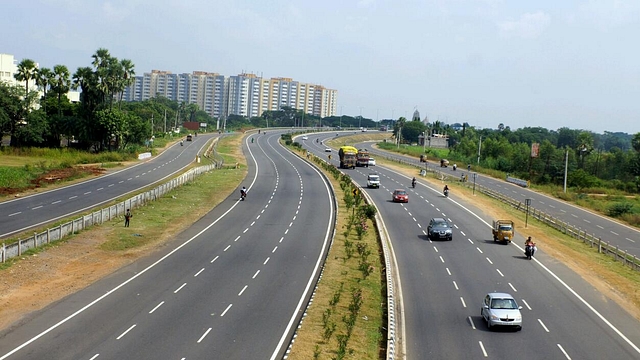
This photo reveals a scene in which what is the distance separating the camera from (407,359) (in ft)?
80.9

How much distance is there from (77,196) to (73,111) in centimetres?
5805

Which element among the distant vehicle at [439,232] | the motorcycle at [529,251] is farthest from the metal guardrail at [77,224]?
the motorcycle at [529,251]

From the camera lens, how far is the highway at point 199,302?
80.9 ft

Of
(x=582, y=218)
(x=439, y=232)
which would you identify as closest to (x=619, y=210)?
(x=582, y=218)

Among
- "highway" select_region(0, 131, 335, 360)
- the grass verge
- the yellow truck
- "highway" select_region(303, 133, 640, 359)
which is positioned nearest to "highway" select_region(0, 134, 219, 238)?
"highway" select_region(0, 131, 335, 360)

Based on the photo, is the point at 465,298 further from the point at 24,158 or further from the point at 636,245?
the point at 24,158

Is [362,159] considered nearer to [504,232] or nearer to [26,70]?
[26,70]

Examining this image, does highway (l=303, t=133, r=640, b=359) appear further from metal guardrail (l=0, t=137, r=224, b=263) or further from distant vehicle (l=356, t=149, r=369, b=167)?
distant vehicle (l=356, t=149, r=369, b=167)

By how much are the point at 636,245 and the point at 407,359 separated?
44084 millimetres

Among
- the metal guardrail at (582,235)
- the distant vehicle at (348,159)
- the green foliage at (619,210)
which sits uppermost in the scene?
the distant vehicle at (348,159)

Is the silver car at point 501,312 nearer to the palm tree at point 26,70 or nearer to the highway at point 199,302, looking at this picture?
the highway at point 199,302

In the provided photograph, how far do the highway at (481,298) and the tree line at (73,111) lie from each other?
223ft

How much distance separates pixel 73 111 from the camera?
388ft

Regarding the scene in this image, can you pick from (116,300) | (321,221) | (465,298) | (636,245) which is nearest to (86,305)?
(116,300)
